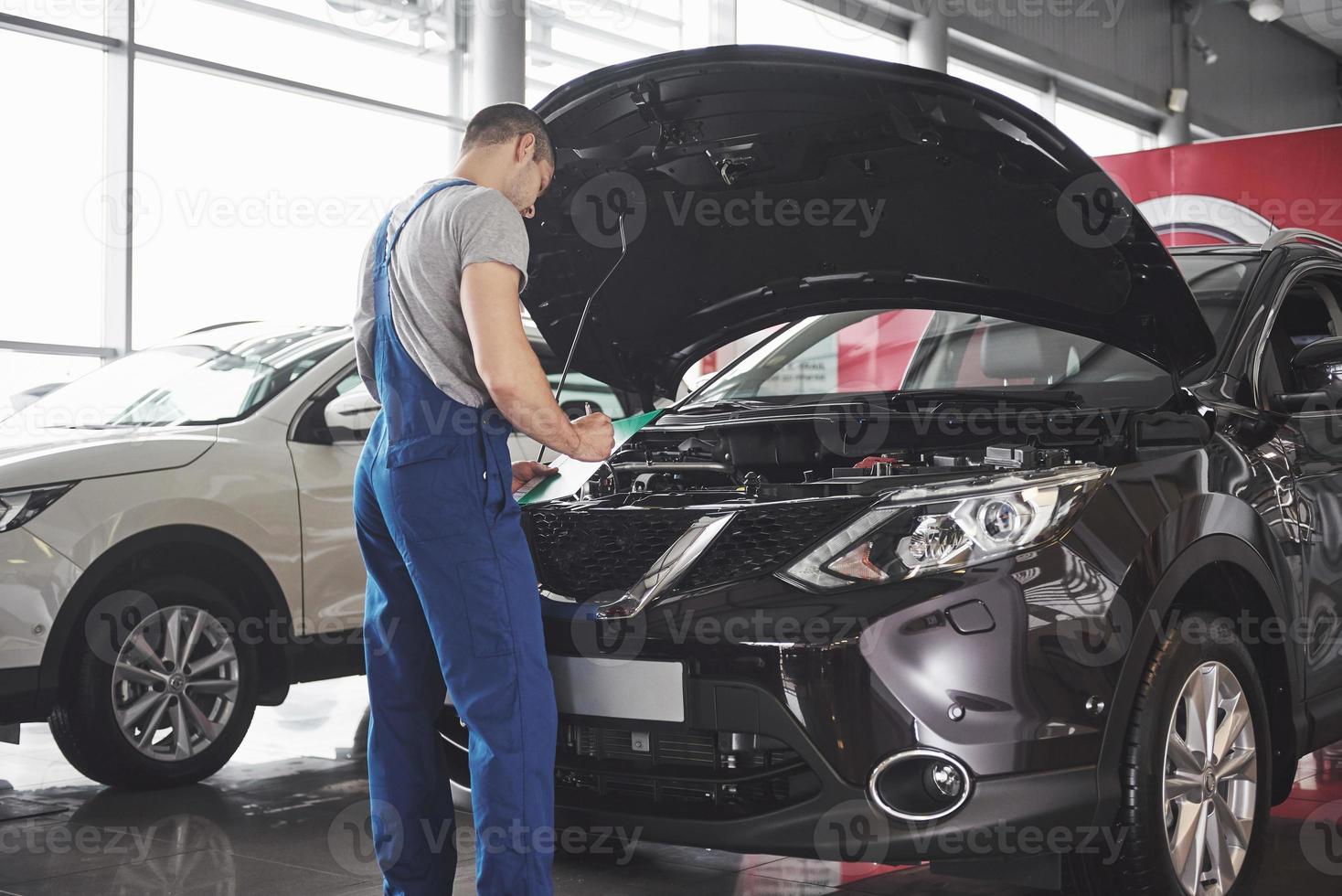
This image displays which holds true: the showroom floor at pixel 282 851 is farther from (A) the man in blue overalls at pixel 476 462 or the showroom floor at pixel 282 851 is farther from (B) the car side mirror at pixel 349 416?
(B) the car side mirror at pixel 349 416

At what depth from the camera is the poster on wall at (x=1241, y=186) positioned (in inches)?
293

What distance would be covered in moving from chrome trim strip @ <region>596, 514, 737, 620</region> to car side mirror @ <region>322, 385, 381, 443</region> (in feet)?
7.63

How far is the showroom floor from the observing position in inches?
128

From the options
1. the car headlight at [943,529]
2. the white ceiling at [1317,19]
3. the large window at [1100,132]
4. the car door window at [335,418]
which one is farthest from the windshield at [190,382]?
the white ceiling at [1317,19]

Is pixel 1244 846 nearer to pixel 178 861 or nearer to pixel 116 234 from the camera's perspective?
pixel 178 861

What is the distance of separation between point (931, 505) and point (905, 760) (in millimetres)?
459

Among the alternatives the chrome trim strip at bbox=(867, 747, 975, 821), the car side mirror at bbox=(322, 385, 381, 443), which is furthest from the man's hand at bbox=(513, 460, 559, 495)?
the car side mirror at bbox=(322, 385, 381, 443)

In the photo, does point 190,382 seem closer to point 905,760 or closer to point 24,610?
point 24,610

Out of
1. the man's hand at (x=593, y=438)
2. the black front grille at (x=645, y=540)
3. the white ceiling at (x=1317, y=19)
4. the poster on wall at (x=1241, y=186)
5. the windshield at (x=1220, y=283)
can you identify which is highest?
the white ceiling at (x=1317, y=19)

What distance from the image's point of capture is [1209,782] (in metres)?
2.73

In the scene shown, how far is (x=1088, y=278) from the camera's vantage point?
3119mm

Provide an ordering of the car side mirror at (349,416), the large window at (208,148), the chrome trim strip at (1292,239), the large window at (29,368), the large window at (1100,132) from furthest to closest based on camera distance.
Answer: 1. the large window at (1100,132)
2. the large window at (208,148)
3. the large window at (29,368)
4. the car side mirror at (349,416)
5. the chrome trim strip at (1292,239)

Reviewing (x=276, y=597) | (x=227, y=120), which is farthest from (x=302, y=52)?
(x=276, y=597)

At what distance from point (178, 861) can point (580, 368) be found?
1.66 metres
